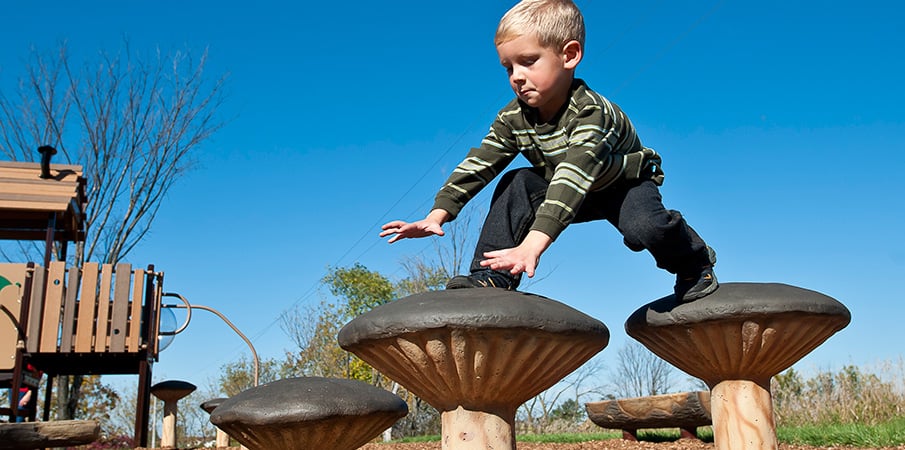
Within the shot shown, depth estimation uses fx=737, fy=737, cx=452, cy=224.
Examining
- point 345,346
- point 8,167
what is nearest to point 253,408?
point 345,346

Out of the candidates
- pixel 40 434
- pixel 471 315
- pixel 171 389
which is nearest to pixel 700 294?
pixel 471 315

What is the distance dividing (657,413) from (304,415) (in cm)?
528

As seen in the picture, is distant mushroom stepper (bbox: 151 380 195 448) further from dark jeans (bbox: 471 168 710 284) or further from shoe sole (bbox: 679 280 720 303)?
shoe sole (bbox: 679 280 720 303)

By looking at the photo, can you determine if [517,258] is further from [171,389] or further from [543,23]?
[171,389]

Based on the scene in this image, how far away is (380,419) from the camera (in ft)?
12.1

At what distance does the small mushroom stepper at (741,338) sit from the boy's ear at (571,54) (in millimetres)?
1037

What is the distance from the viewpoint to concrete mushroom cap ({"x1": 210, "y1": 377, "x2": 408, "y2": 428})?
131 inches

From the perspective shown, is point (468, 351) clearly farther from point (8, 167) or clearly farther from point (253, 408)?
point (8, 167)

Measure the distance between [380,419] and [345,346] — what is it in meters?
1.29

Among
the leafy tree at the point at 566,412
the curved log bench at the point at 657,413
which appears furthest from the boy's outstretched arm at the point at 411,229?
the leafy tree at the point at 566,412

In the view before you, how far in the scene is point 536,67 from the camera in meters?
2.54

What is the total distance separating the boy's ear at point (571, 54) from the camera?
255 centimetres

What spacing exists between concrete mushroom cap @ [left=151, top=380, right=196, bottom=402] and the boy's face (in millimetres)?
7974

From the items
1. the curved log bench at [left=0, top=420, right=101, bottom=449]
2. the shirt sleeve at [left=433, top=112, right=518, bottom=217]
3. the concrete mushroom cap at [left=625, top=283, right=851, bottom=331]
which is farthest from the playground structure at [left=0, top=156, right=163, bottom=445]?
the concrete mushroom cap at [left=625, top=283, right=851, bottom=331]
